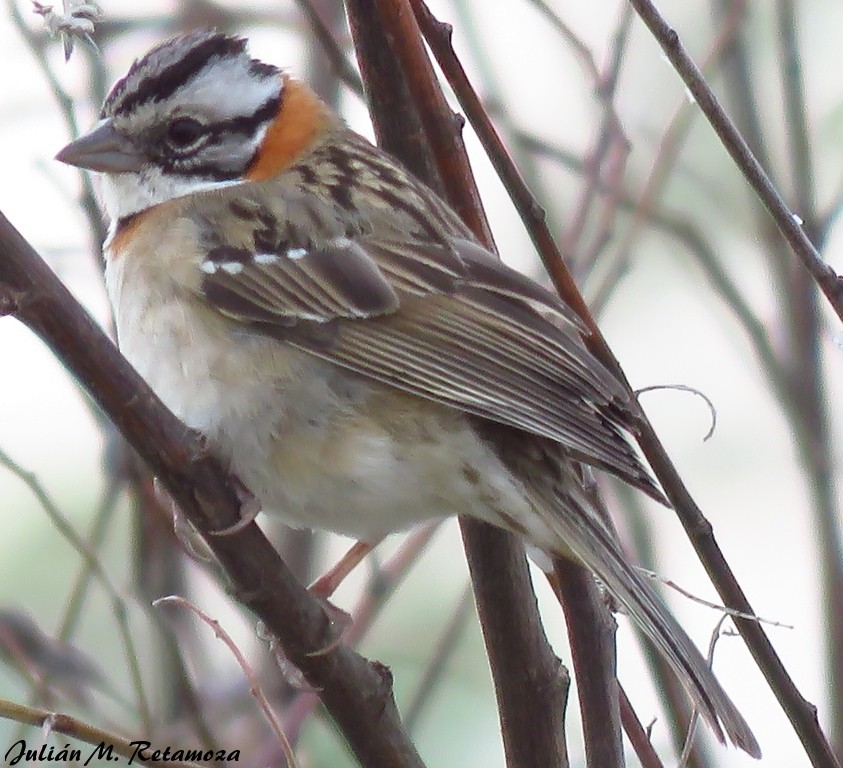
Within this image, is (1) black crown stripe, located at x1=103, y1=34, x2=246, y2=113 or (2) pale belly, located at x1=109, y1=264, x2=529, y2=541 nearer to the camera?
(2) pale belly, located at x1=109, y1=264, x2=529, y2=541

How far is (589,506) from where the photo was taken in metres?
2.67

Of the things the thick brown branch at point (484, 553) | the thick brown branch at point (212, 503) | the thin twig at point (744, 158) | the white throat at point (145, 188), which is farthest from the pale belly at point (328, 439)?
the thin twig at point (744, 158)

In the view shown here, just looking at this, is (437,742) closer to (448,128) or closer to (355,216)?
(355,216)

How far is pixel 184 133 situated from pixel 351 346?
747 mm

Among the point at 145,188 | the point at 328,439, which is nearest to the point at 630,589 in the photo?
the point at 328,439

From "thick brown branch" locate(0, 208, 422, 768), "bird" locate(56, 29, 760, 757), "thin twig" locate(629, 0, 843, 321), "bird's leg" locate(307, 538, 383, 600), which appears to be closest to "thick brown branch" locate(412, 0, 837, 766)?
"bird" locate(56, 29, 760, 757)

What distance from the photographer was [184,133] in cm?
321

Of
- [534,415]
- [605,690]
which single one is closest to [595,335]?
[534,415]

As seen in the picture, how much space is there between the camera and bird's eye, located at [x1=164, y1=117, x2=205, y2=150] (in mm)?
3186

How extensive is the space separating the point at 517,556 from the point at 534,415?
27cm

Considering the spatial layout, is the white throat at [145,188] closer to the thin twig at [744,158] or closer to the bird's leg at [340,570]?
the bird's leg at [340,570]

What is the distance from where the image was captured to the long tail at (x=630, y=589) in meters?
2.29

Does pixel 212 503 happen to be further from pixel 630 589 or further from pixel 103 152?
pixel 103 152

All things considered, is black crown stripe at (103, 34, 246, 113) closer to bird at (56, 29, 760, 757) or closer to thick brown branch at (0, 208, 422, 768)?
bird at (56, 29, 760, 757)
